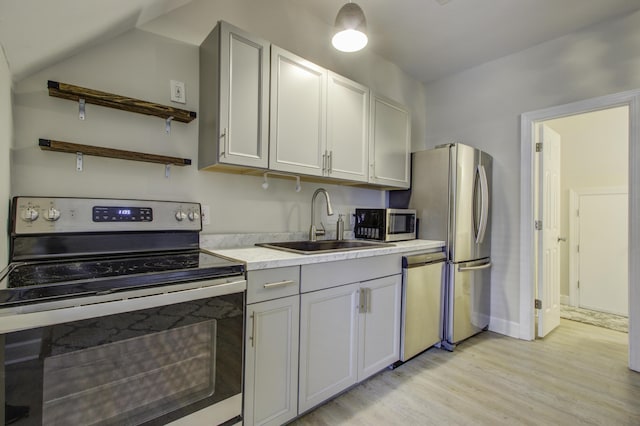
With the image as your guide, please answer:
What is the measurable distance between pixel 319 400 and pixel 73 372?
3.81ft

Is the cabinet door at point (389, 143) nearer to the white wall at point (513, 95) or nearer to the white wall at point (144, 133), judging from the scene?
the white wall at point (144, 133)

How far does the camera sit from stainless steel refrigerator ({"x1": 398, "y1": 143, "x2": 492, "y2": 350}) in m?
2.52

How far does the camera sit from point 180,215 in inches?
66.6

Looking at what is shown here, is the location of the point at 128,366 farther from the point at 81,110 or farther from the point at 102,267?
the point at 81,110

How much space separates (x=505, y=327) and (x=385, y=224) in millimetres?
1667

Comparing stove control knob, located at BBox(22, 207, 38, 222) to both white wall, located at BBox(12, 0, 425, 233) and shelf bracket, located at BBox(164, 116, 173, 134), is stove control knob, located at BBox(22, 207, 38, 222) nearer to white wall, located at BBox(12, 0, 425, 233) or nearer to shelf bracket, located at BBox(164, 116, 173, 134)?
white wall, located at BBox(12, 0, 425, 233)

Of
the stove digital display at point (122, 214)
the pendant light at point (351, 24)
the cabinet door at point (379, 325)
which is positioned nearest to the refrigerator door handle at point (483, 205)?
the cabinet door at point (379, 325)

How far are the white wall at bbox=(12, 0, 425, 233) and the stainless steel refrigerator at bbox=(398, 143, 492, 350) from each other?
108cm

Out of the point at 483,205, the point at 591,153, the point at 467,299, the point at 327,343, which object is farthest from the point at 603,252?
the point at 327,343

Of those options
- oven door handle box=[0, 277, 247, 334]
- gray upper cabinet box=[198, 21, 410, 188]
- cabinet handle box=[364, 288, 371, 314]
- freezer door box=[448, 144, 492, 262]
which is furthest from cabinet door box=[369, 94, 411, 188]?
oven door handle box=[0, 277, 247, 334]

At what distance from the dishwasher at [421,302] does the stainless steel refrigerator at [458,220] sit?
124mm

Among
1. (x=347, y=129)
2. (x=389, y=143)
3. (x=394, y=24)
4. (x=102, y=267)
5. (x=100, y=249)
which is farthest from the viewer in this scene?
(x=389, y=143)

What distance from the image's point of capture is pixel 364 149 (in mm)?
2381

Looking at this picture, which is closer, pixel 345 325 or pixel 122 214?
pixel 122 214
